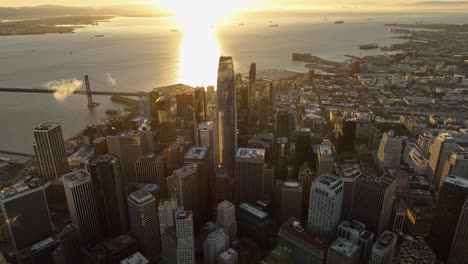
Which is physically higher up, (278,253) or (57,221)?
(278,253)

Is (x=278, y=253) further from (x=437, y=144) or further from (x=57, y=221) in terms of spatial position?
(x=437, y=144)

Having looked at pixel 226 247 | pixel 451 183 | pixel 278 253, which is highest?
pixel 451 183

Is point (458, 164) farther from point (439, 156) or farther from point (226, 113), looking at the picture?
point (226, 113)

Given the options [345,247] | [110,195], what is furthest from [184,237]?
[345,247]

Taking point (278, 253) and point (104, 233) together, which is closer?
point (278, 253)

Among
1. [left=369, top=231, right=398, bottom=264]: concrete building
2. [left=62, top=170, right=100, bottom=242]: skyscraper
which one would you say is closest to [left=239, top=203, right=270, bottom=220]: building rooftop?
[left=369, top=231, right=398, bottom=264]: concrete building

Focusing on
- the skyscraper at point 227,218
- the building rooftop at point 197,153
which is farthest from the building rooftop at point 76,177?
the skyscraper at point 227,218

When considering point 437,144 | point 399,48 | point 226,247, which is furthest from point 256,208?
point 399,48
